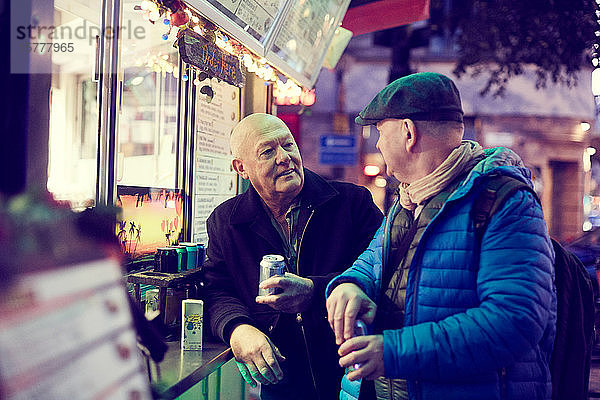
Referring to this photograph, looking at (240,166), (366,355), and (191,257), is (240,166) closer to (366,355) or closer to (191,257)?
(191,257)

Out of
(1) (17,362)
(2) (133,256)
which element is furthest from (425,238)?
(2) (133,256)

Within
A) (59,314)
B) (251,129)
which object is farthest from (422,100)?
(59,314)

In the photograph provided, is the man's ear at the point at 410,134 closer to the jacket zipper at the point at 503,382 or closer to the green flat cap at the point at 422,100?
the green flat cap at the point at 422,100

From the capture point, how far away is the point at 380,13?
507 cm

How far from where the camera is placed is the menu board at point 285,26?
3062mm

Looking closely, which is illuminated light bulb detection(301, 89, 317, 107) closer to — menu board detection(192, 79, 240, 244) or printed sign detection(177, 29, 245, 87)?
menu board detection(192, 79, 240, 244)

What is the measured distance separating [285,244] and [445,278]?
122cm

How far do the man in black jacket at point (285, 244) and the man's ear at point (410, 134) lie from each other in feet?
2.97

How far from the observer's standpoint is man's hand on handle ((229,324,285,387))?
2.49m

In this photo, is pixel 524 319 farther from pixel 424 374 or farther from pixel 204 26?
pixel 204 26

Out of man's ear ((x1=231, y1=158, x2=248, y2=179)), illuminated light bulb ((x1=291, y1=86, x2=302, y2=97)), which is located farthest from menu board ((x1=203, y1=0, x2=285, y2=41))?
illuminated light bulb ((x1=291, y1=86, x2=302, y2=97))

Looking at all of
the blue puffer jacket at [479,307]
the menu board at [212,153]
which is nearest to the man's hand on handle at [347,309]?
the blue puffer jacket at [479,307]

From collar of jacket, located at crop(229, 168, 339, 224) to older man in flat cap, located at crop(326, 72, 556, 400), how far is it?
2.32ft

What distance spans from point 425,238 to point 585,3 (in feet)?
23.4
